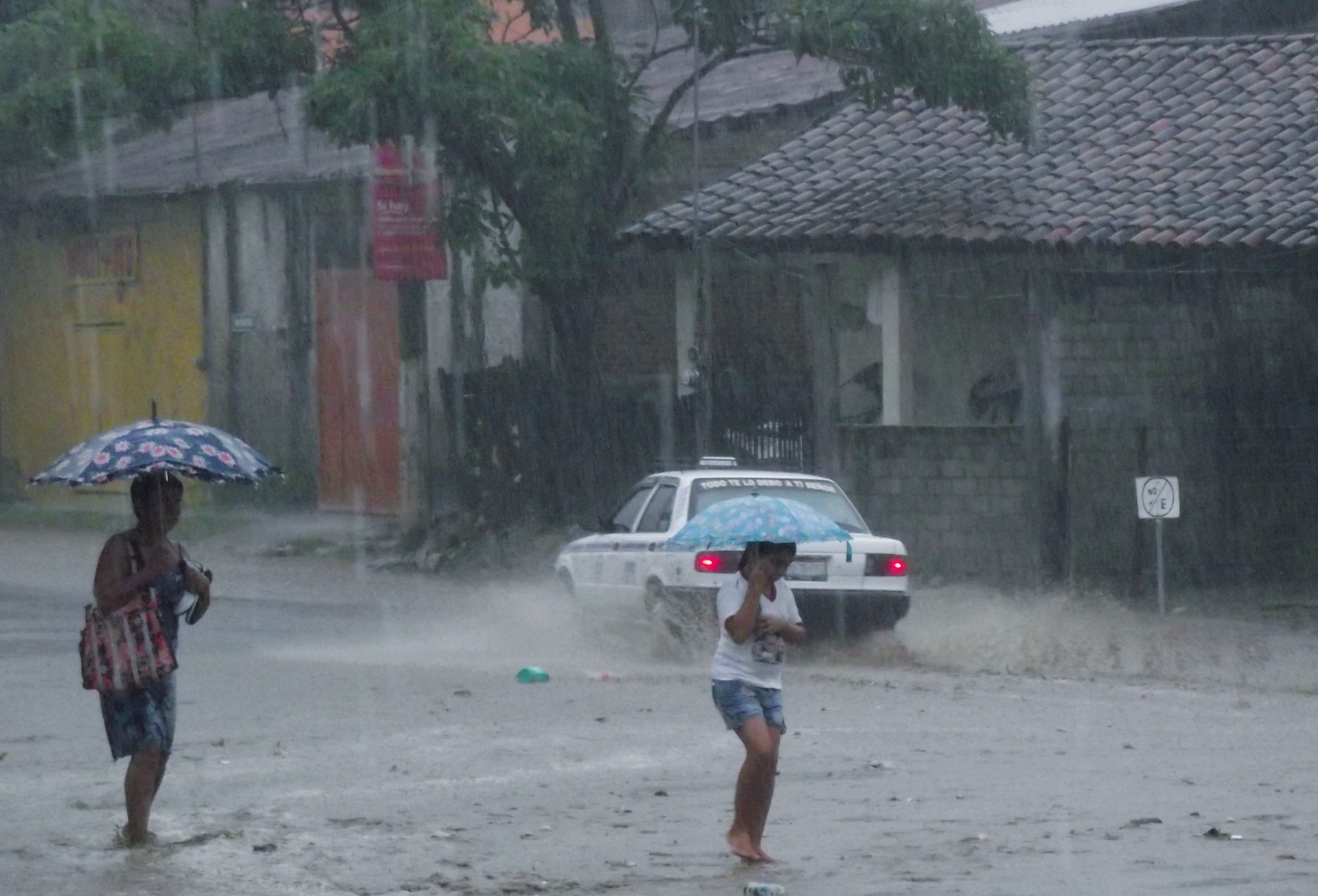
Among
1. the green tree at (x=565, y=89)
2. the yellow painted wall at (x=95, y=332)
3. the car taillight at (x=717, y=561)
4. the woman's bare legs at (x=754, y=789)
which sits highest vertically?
the green tree at (x=565, y=89)

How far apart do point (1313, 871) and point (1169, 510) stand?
9.65 meters

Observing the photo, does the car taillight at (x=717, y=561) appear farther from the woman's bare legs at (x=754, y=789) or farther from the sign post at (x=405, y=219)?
the sign post at (x=405, y=219)

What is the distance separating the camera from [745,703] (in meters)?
8.48

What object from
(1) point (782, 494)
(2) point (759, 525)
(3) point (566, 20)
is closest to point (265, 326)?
(3) point (566, 20)

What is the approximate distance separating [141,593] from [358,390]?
66.2 ft

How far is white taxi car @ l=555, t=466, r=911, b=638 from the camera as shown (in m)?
14.8

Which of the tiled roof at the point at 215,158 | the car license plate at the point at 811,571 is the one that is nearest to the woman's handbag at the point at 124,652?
the car license plate at the point at 811,571

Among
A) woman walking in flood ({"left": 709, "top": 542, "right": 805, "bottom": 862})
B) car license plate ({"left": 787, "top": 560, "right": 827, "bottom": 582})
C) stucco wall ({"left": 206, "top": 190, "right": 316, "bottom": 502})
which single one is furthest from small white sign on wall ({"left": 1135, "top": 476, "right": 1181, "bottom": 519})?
stucco wall ({"left": 206, "top": 190, "right": 316, "bottom": 502})

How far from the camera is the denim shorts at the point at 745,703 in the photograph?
27.8ft

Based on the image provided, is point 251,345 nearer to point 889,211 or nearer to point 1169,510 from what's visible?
point 889,211

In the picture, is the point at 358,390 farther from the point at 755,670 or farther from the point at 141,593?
the point at 755,670

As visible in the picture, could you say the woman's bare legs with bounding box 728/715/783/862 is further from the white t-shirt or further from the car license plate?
the car license plate

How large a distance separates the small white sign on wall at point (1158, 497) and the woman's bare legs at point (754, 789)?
9786mm

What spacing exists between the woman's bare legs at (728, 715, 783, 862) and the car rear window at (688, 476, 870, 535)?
6764 millimetres
